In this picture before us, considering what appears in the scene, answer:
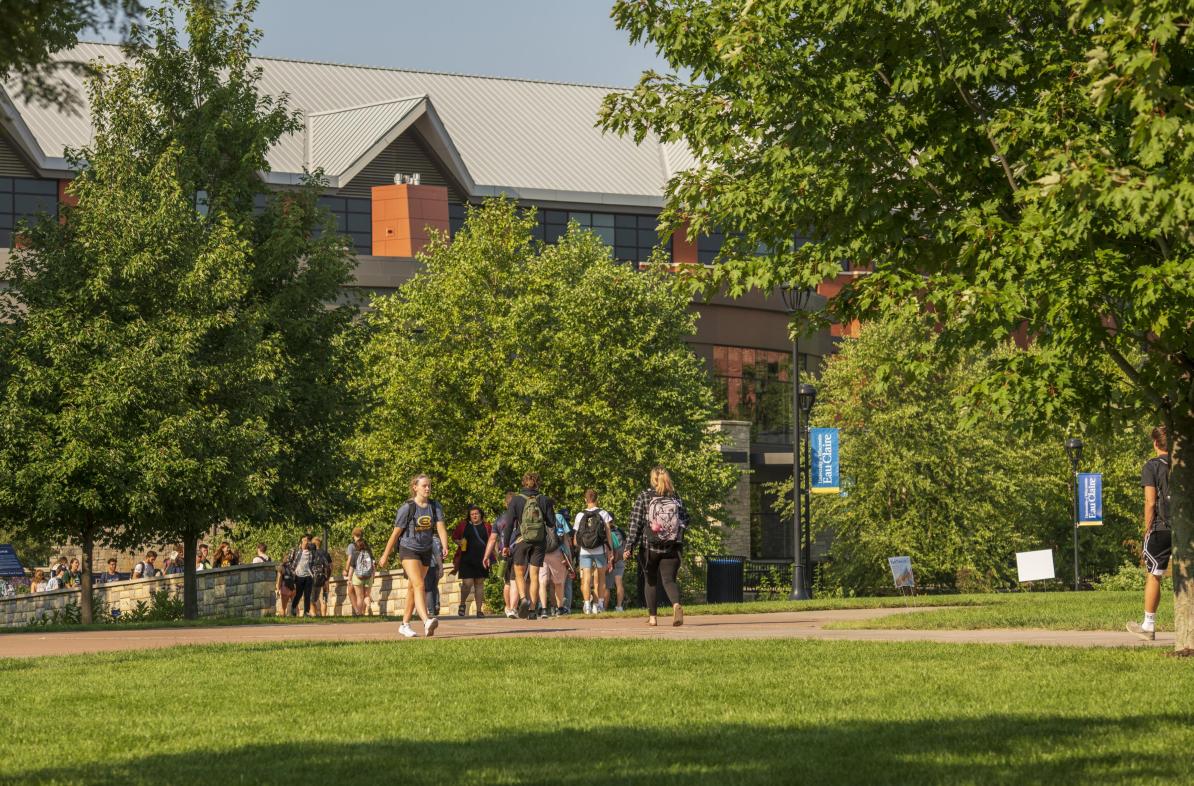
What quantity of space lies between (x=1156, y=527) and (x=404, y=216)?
48.8 m

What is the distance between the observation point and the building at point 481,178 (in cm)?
5806

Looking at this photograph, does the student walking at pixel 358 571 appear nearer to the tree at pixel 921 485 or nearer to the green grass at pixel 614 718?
the green grass at pixel 614 718

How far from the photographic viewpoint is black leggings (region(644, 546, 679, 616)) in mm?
17531

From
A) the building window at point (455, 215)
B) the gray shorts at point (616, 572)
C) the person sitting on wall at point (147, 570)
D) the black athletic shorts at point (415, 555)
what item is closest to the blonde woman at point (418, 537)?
A: the black athletic shorts at point (415, 555)

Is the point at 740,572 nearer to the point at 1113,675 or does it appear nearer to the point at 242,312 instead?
the point at 242,312

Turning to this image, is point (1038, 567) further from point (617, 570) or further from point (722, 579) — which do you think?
point (722, 579)

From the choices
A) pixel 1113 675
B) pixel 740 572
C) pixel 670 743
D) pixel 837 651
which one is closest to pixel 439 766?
pixel 670 743

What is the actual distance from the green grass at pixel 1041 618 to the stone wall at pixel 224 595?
1479cm

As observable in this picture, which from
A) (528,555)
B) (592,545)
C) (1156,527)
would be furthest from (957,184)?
(592,545)

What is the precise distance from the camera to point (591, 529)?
74.3 feet

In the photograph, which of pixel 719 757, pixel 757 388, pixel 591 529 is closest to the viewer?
pixel 719 757

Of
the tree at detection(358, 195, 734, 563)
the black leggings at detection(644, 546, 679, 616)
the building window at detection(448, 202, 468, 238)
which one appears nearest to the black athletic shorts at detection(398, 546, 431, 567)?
the black leggings at detection(644, 546, 679, 616)

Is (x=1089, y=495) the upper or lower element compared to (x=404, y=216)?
lower

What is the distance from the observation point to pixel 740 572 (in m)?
37.0
